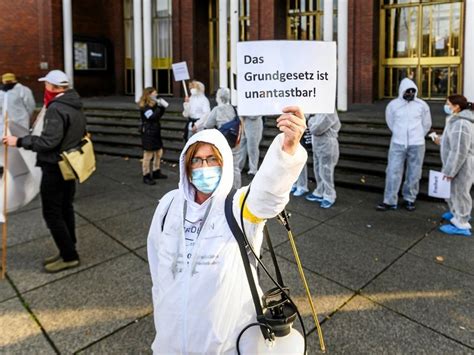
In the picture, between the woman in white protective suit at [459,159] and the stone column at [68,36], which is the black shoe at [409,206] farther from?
the stone column at [68,36]

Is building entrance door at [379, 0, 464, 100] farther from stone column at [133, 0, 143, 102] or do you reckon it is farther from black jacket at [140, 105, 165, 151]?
black jacket at [140, 105, 165, 151]

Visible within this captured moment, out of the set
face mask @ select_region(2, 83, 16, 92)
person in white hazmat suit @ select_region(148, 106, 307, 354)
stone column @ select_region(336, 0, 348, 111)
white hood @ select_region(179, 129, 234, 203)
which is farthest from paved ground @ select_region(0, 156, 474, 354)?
stone column @ select_region(336, 0, 348, 111)

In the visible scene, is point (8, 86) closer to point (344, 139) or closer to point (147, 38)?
point (344, 139)

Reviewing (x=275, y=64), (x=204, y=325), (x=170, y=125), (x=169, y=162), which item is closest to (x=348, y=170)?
(x=169, y=162)

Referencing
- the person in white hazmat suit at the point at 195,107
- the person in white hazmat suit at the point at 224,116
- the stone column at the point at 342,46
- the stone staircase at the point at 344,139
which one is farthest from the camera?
the stone column at the point at 342,46

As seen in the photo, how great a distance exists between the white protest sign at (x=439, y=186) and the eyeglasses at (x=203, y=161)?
13.7ft

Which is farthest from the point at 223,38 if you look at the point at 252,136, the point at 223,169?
the point at 223,169

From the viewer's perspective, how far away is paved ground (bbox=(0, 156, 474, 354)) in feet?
10.1

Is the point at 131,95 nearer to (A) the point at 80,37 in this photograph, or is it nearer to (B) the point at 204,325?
(A) the point at 80,37

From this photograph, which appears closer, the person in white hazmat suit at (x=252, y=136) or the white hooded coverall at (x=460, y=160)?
the white hooded coverall at (x=460, y=160)

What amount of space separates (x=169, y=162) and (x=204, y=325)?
8.34m

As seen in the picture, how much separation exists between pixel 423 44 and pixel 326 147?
8.85 meters

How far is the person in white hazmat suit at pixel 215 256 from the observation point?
168 cm

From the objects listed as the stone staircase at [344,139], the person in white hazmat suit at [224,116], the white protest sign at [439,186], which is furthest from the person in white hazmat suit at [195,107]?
the white protest sign at [439,186]
